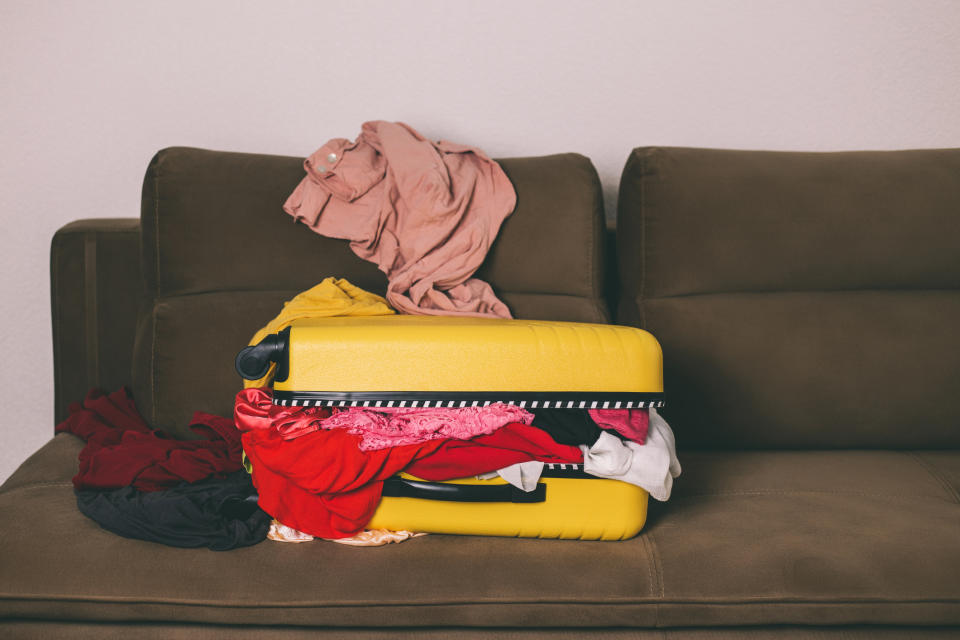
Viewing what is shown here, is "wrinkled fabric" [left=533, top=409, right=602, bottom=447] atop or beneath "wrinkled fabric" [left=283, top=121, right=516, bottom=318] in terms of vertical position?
beneath

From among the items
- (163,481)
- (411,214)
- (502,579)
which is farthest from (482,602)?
(411,214)

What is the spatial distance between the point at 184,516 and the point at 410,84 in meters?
1.20

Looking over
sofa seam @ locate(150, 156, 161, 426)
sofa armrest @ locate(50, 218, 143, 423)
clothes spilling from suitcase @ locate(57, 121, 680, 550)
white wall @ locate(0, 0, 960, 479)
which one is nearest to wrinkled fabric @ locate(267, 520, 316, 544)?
clothes spilling from suitcase @ locate(57, 121, 680, 550)

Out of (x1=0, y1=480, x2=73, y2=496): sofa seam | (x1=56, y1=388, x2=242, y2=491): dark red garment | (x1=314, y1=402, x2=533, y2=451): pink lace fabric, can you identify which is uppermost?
(x1=314, y1=402, x2=533, y2=451): pink lace fabric

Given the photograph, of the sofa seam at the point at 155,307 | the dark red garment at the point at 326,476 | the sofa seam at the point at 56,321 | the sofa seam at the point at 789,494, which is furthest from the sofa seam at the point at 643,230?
the sofa seam at the point at 56,321

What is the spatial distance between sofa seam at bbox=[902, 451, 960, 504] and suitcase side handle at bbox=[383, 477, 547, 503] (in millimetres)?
758

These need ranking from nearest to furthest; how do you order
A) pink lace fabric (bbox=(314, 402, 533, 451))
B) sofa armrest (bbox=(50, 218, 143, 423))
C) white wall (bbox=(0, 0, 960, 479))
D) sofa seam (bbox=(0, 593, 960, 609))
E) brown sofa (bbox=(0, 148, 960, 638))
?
sofa seam (bbox=(0, 593, 960, 609)) → pink lace fabric (bbox=(314, 402, 533, 451)) → brown sofa (bbox=(0, 148, 960, 638)) → sofa armrest (bbox=(50, 218, 143, 423)) → white wall (bbox=(0, 0, 960, 479))

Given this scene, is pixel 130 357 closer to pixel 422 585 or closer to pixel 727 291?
pixel 422 585

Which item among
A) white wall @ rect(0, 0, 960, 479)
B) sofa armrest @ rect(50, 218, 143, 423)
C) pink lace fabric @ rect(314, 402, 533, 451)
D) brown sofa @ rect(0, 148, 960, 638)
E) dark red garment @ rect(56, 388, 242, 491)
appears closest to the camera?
pink lace fabric @ rect(314, 402, 533, 451)

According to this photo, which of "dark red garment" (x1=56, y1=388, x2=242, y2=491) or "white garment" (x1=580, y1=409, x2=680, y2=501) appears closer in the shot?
"white garment" (x1=580, y1=409, x2=680, y2=501)

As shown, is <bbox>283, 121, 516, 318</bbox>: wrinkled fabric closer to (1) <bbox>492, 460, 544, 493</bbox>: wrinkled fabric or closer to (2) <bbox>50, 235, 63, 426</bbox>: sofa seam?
(1) <bbox>492, 460, 544, 493</bbox>: wrinkled fabric

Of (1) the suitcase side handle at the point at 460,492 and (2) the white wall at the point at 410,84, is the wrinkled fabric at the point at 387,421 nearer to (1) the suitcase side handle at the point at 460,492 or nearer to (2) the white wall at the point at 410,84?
(1) the suitcase side handle at the point at 460,492

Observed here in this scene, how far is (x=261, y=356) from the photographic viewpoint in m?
1.04

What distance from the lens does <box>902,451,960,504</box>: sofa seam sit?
124 centimetres
